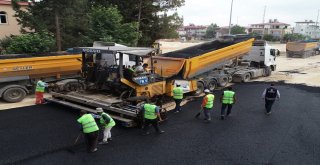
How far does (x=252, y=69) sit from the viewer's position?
17.7 metres

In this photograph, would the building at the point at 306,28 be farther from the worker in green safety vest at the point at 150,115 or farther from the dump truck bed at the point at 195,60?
the worker in green safety vest at the point at 150,115

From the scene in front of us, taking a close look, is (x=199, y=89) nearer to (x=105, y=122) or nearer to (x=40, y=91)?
(x=105, y=122)

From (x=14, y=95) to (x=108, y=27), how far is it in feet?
26.9

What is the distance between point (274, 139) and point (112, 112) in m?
5.27

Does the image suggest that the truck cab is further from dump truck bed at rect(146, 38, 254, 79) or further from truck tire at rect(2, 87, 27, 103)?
truck tire at rect(2, 87, 27, 103)

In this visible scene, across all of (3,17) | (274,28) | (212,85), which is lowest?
(212,85)

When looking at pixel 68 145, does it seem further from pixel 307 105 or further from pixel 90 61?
pixel 307 105

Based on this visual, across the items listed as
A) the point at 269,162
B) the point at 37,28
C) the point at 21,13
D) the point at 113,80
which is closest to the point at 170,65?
the point at 113,80

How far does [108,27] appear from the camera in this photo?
59.1 ft

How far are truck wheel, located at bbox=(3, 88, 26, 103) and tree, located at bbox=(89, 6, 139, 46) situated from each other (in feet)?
22.1

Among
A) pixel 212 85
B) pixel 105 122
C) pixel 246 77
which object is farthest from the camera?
pixel 246 77

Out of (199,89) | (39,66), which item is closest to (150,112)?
(199,89)

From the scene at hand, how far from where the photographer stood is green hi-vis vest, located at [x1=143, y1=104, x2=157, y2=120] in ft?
25.5

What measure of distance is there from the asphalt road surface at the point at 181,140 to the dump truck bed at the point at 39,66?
1827 mm
